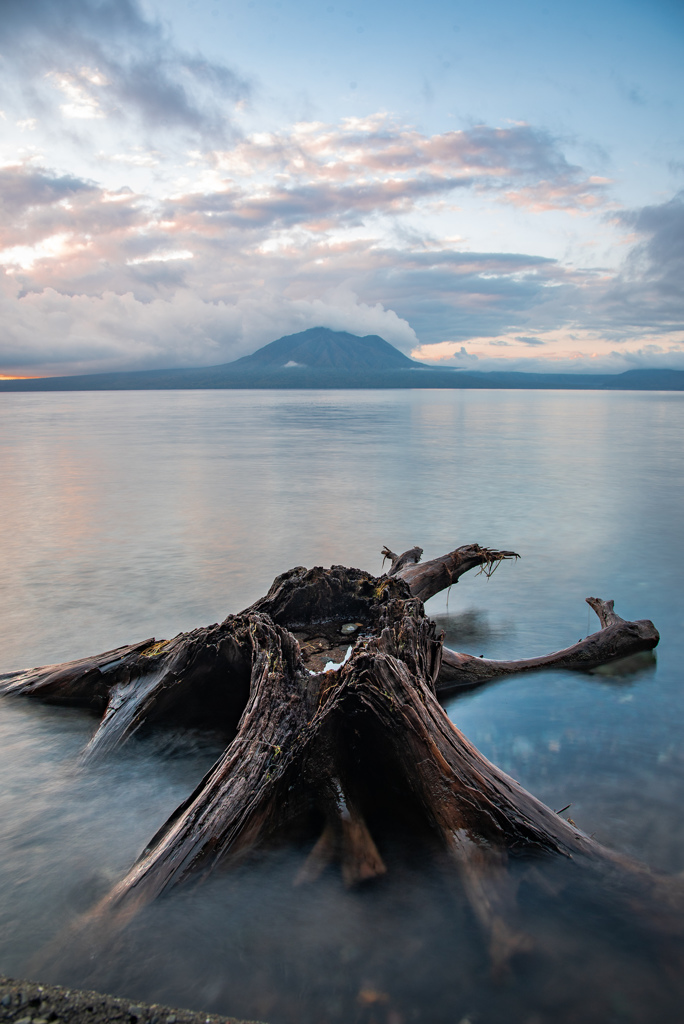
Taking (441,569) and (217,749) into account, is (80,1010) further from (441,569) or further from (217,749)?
(441,569)

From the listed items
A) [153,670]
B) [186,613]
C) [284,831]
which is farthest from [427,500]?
[284,831]

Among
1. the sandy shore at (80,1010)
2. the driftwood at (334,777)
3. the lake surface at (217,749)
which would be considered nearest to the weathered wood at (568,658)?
the lake surface at (217,749)

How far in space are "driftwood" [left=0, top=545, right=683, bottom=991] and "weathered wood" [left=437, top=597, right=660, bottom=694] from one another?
0.93 metres

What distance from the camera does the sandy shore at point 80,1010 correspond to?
258 cm

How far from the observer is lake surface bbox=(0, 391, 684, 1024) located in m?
2.99

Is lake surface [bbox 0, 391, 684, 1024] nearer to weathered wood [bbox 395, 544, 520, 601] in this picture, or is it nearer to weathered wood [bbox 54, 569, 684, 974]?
weathered wood [bbox 54, 569, 684, 974]

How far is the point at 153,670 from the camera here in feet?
17.1

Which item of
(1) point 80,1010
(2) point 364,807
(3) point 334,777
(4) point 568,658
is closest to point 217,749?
(3) point 334,777

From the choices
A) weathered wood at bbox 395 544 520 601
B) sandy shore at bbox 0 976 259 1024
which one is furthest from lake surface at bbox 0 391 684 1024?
weathered wood at bbox 395 544 520 601

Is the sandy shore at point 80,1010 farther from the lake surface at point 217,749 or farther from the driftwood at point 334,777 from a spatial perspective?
the driftwood at point 334,777

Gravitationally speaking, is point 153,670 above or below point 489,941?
→ above

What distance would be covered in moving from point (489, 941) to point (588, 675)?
361 cm

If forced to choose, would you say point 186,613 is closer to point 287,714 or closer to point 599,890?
point 287,714

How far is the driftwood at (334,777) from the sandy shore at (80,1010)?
47 cm
